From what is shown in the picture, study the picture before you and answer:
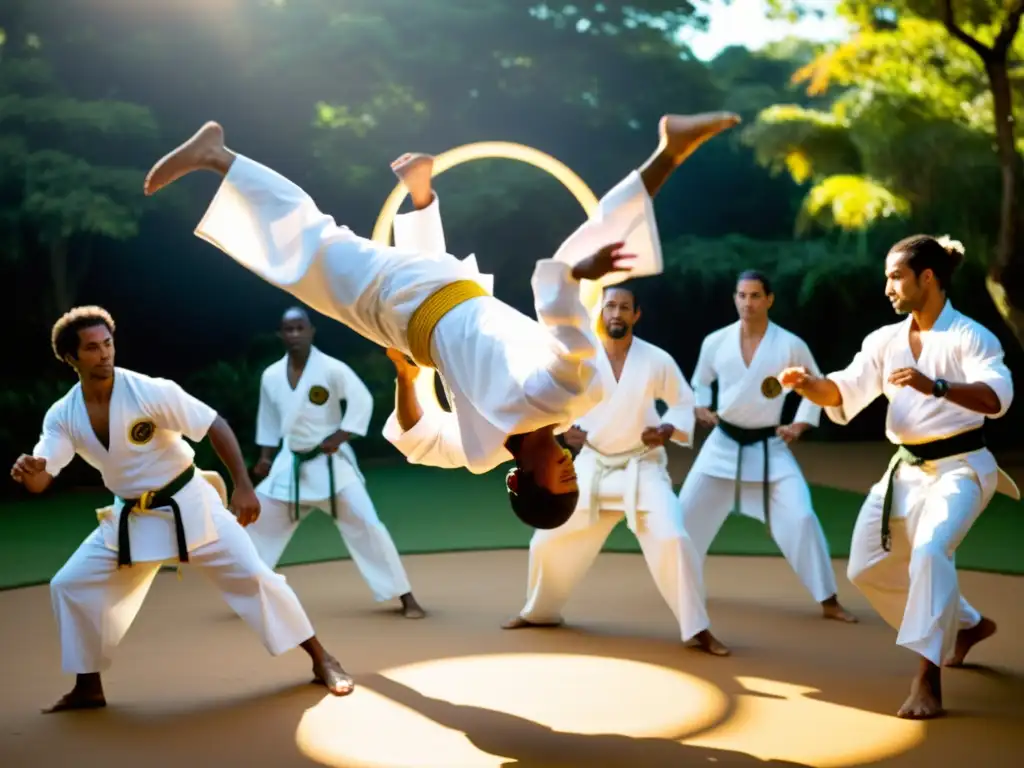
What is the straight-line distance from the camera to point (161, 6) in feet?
39.0

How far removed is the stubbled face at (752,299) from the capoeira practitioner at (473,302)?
2.34 m

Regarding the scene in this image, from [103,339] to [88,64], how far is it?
9.23 metres

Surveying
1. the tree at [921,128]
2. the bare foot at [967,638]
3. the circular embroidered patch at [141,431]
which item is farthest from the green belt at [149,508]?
the tree at [921,128]

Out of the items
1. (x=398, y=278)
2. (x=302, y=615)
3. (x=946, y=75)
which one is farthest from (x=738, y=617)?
(x=946, y=75)

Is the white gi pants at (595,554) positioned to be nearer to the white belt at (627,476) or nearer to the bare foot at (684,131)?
the white belt at (627,476)

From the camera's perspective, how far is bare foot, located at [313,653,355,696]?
4.21 metres

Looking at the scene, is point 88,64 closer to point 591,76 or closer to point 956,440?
point 591,76

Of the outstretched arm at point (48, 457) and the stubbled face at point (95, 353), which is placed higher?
the stubbled face at point (95, 353)

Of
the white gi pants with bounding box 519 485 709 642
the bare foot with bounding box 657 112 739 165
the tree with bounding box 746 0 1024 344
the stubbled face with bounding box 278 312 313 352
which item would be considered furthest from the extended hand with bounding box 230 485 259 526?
the tree with bounding box 746 0 1024 344

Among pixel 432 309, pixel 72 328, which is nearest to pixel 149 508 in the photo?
pixel 72 328

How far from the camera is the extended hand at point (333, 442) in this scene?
5797mm

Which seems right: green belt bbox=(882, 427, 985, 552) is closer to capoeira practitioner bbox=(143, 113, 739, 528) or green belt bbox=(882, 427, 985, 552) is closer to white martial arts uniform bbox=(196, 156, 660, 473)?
capoeira practitioner bbox=(143, 113, 739, 528)

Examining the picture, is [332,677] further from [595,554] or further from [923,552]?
[923,552]

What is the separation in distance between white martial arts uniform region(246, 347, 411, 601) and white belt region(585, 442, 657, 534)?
3.59 ft
